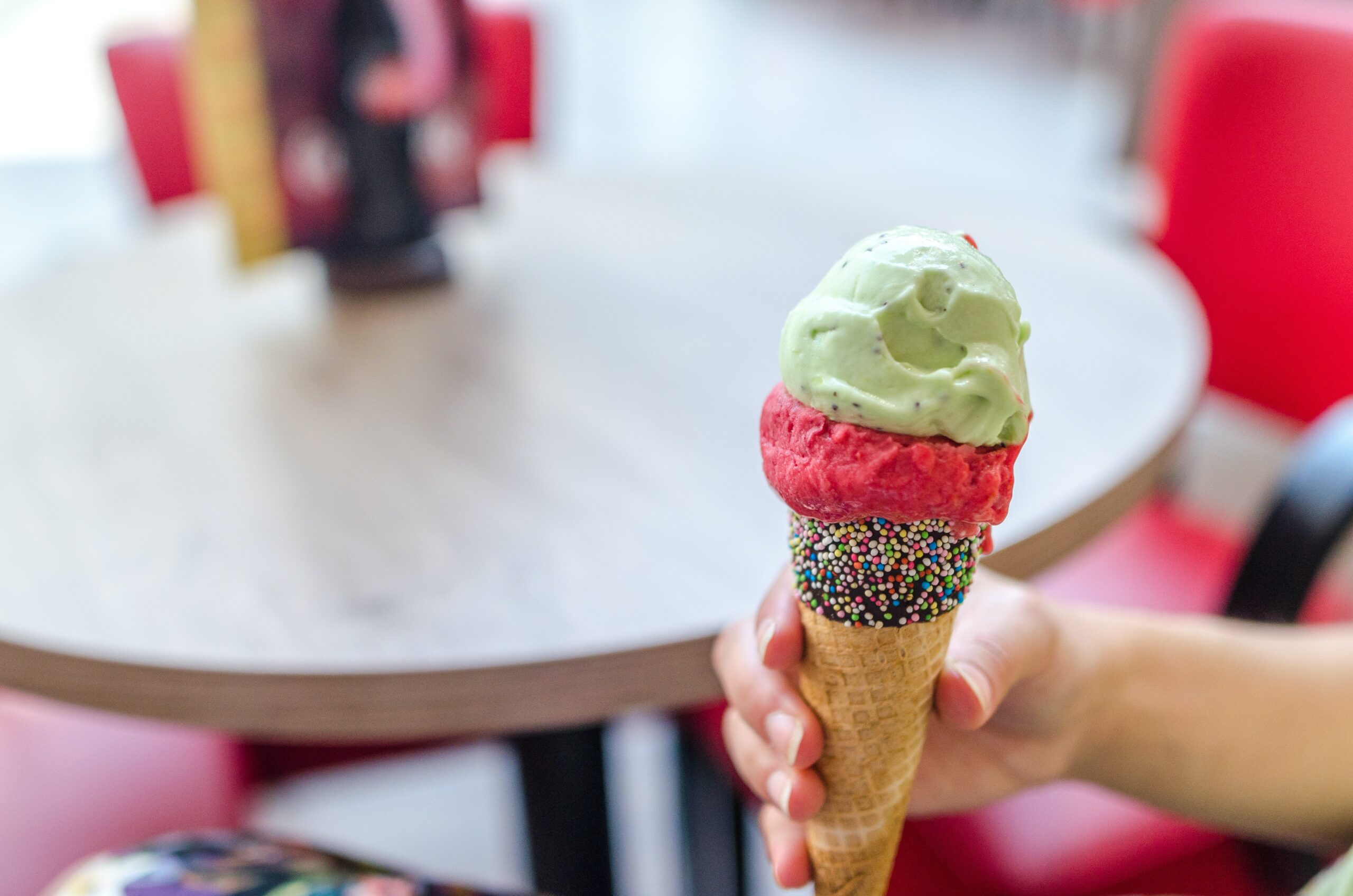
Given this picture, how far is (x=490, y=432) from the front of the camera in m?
0.90

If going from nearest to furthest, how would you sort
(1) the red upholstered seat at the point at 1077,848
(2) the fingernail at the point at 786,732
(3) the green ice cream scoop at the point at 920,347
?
1. (3) the green ice cream scoop at the point at 920,347
2. (2) the fingernail at the point at 786,732
3. (1) the red upholstered seat at the point at 1077,848

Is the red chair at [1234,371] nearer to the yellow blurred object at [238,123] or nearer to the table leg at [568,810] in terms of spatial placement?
the table leg at [568,810]

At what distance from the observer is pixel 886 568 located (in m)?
0.45

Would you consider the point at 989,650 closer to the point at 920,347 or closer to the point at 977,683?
the point at 977,683

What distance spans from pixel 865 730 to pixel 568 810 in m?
0.52

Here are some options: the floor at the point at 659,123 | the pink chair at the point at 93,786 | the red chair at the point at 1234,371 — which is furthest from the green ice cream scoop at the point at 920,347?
the floor at the point at 659,123

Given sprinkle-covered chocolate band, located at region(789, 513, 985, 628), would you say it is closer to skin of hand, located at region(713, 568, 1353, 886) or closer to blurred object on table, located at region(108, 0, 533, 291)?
skin of hand, located at region(713, 568, 1353, 886)

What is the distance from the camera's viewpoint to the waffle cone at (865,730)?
0.48m

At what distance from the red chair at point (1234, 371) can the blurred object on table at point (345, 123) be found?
0.65 m

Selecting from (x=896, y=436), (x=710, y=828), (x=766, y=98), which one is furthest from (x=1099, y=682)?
(x=766, y=98)

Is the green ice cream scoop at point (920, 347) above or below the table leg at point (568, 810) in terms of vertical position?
above

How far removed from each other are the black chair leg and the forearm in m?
0.53

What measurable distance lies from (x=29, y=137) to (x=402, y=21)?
4.40 meters

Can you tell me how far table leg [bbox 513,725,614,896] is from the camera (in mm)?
923
